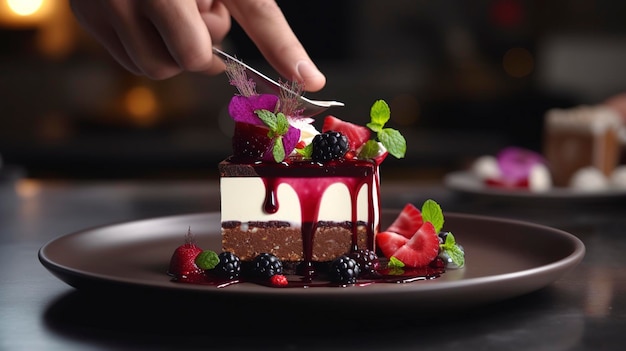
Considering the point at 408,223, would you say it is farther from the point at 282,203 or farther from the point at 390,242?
the point at 282,203

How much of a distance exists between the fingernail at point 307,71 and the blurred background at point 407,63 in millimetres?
3475

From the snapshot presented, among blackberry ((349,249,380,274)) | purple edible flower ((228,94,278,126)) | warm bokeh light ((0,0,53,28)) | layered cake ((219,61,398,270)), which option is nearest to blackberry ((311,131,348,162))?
layered cake ((219,61,398,270))

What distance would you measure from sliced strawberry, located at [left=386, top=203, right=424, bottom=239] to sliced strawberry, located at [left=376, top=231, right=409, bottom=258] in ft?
0.18

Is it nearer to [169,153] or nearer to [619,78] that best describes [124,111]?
[169,153]

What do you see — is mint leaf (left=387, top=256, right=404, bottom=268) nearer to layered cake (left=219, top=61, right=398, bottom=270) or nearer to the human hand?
layered cake (left=219, top=61, right=398, bottom=270)

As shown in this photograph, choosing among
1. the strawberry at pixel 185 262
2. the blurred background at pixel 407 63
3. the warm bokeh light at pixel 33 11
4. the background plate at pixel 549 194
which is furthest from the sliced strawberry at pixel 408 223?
the warm bokeh light at pixel 33 11

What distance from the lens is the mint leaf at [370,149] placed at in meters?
1.70

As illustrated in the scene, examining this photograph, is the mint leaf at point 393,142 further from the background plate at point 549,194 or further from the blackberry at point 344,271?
the background plate at point 549,194

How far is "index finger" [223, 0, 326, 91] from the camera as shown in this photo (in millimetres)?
1838

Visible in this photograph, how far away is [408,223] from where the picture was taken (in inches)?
68.7

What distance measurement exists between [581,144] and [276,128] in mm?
1964

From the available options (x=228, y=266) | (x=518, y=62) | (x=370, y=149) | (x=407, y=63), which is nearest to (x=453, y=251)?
(x=370, y=149)

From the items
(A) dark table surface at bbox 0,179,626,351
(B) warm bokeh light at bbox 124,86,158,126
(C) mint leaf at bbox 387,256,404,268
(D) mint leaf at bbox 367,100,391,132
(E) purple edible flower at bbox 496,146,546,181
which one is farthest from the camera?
(B) warm bokeh light at bbox 124,86,158,126

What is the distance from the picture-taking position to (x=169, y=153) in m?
5.05
